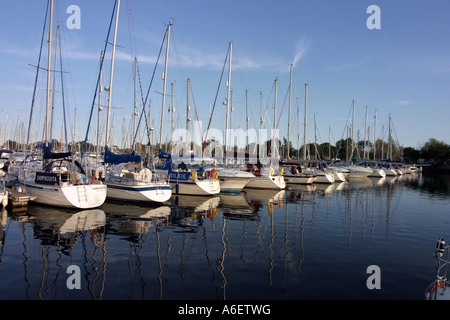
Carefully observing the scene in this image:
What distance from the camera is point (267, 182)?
32.7 m

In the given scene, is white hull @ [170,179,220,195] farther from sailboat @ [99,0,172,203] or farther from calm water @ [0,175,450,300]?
calm water @ [0,175,450,300]

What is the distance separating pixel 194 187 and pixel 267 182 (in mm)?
10210

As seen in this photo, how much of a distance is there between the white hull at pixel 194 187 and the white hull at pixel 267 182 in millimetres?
8398

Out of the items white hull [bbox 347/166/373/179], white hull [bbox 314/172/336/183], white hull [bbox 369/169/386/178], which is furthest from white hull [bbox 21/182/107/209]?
white hull [bbox 369/169/386/178]

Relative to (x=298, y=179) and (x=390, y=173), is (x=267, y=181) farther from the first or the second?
(x=390, y=173)

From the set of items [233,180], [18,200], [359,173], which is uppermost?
[233,180]

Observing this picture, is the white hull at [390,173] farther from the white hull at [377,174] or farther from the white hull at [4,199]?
the white hull at [4,199]

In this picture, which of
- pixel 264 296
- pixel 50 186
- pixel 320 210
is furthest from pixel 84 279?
pixel 320 210

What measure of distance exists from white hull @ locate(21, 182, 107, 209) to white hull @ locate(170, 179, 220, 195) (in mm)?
7472

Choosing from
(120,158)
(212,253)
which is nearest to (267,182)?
(120,158)

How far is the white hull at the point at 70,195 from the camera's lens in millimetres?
17516

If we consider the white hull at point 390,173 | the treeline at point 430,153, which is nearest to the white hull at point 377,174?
the white hull at point 390,173

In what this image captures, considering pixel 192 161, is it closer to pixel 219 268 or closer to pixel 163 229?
pixel 163 229

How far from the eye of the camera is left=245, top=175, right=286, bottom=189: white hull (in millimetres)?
32562
